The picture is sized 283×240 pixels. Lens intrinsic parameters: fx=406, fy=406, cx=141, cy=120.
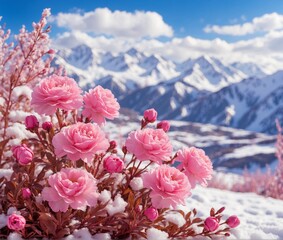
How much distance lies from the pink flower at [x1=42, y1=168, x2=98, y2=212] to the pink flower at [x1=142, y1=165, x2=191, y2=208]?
1.31 ft

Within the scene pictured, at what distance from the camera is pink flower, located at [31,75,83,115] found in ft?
9.32

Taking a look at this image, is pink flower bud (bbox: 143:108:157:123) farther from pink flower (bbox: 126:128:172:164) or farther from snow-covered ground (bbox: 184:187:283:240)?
snow-covered ground (bbox: 184:187:283:240)

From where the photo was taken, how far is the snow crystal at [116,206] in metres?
2.95

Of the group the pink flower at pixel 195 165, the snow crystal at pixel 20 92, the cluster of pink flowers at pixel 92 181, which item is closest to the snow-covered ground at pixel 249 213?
the cluster of pink flowers at pixel 92 181

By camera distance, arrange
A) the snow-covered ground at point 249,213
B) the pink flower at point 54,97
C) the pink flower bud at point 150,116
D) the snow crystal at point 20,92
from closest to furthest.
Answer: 1. the pink flower at point 54,97
2. the pink flower bud at point 150,116
3. the snow-covered ground at point 249,213
4. the snow crystal at point 20,92

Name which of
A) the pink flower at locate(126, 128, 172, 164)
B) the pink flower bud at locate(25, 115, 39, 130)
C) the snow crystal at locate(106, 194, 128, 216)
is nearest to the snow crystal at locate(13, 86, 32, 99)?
the pink flower bud at locate(25, 115, 39, 130)

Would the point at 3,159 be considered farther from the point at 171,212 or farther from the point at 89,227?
the point at 171,212

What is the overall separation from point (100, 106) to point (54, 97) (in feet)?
1.23

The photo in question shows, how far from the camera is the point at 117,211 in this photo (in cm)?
296

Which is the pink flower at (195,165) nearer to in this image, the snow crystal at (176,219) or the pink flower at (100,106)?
the snow crystal at (176,219)

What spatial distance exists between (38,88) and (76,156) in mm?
665

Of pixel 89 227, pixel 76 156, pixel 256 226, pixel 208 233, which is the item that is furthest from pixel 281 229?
pixel 76 156

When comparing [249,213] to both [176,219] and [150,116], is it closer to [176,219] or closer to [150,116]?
[176,219]

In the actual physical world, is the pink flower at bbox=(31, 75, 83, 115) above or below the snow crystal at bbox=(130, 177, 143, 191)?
above
